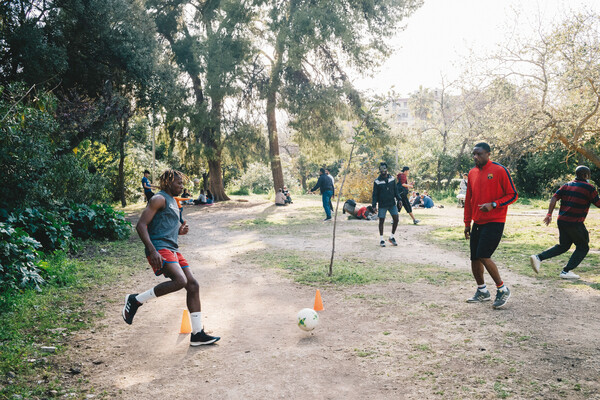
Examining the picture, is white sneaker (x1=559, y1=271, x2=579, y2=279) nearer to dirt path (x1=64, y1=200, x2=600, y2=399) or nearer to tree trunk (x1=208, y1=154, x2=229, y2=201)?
dirt path (x1=64, y1=200, x2=600, y2=399)

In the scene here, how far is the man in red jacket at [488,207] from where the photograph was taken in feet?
17.7

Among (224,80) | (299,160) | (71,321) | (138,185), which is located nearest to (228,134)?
(224,80)

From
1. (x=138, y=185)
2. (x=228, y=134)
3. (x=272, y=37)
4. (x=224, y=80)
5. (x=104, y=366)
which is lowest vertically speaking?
(x=104, y=366)

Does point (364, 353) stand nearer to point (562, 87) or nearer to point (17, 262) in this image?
point (17, 262)

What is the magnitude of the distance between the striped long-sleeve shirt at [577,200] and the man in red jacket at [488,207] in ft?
7.29

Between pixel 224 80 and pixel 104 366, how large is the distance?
1734 cm

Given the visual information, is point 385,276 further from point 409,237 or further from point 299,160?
point 299,160

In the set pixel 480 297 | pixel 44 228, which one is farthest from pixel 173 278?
pixel 44 228

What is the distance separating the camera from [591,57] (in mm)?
10250

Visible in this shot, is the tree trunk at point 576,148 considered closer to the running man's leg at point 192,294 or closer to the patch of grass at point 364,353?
the patch of grass at point 364,353

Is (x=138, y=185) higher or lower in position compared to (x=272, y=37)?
lower

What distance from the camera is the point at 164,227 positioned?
4.45 m

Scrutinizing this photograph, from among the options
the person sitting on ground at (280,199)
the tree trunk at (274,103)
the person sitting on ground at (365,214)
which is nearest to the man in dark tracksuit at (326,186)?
the person sitting on ground at (365,214)

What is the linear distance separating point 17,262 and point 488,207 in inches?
248
